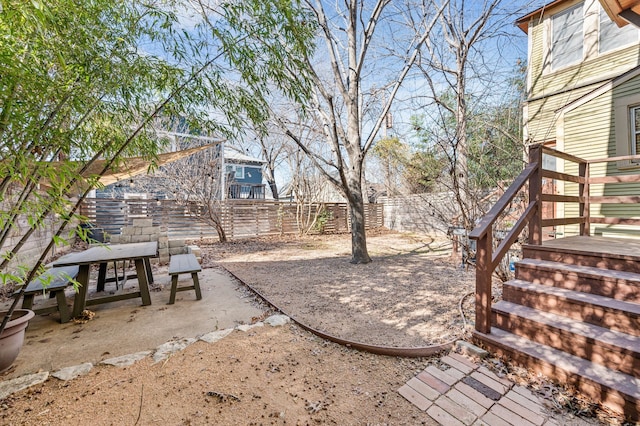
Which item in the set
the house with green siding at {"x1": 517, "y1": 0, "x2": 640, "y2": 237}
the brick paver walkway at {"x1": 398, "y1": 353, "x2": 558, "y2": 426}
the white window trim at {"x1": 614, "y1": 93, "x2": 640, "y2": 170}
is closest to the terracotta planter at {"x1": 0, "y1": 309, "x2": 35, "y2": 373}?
the brick paver walkway at {"x1": 398, "y1": 353, "x2": 558, "y2": 426}

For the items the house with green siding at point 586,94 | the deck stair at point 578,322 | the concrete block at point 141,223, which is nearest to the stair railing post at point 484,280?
the deck stair at point 578,322

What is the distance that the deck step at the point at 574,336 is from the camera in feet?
5.54

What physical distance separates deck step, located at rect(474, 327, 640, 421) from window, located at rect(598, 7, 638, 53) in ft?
23.9

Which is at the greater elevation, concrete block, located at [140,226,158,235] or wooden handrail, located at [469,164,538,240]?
wooden handrail, located at [469,164,538,240]

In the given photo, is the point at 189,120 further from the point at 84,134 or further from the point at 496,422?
the point at 496,422

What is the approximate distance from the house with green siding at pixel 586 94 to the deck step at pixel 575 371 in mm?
4064

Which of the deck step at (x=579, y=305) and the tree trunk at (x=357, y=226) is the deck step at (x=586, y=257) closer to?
the deck step at (x=579, y=305)

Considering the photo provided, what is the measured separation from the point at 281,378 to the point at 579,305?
228 cm

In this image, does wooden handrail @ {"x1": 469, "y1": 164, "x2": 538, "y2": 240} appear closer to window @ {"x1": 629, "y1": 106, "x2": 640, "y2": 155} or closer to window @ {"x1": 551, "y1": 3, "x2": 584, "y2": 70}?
window @ {"x1": 629, "y1": 106, "x2": 640, "y2": 155}

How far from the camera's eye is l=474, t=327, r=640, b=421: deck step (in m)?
1.54

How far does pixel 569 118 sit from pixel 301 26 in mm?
6125

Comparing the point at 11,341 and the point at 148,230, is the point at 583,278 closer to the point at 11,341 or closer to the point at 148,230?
the point at 11,341

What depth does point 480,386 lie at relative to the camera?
6.00ft

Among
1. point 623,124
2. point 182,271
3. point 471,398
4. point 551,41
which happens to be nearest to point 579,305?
point 471,398
